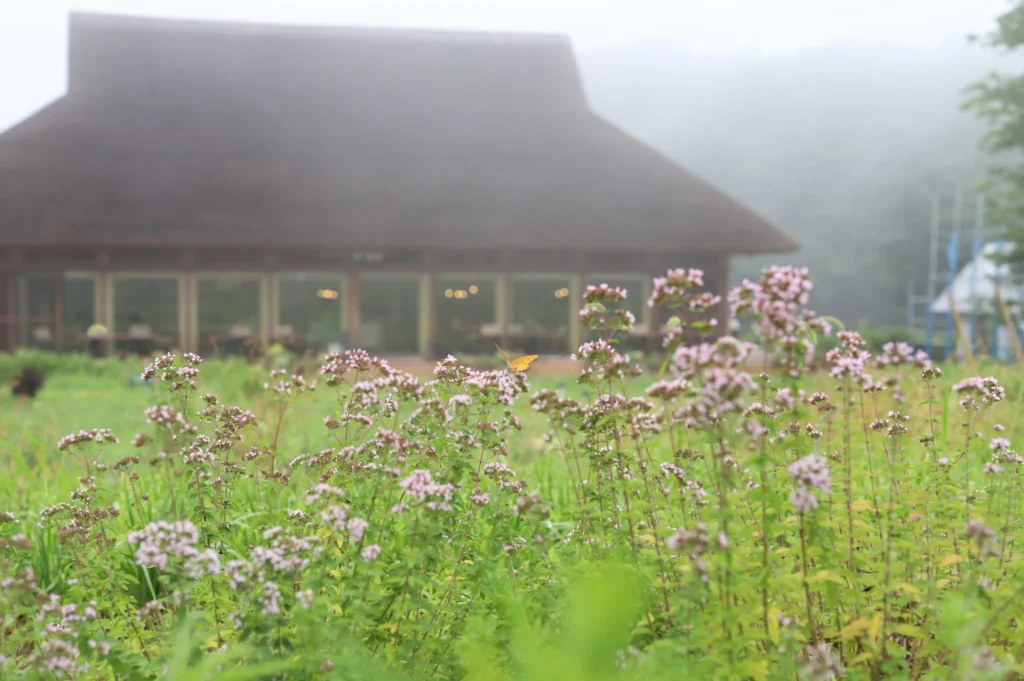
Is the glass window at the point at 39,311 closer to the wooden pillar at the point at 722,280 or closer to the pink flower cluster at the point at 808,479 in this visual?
the wooden pillar at the point at 722,280

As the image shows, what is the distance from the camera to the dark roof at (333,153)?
1622 cm

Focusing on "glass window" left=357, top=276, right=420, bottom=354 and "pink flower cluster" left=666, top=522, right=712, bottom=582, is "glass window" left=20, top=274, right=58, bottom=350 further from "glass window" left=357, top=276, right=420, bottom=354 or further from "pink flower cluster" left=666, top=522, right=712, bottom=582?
"pink flower cluster" left=666, top=522, right=712, bottom=582

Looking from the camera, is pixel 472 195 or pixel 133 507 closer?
pixel 133 507

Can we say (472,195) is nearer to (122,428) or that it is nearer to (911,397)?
(122,428)

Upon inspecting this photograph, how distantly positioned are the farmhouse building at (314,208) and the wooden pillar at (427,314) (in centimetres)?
6

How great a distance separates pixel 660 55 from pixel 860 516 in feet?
440

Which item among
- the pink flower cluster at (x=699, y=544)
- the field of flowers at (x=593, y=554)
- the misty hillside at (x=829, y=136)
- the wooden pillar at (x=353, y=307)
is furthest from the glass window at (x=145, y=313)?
the misty hillside at (x=829, y=136)

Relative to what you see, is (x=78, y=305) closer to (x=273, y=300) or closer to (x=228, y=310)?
(x=228, y=310)

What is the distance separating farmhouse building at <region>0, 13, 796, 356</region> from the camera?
53.6ft

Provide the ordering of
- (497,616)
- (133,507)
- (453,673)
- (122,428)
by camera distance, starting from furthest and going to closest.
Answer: (122,428) < (133,507) < (497,616) < (453,673)

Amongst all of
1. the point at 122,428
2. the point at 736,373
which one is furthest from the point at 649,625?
the point at 122,428

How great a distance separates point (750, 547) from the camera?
2.89m

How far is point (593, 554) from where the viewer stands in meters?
2.71

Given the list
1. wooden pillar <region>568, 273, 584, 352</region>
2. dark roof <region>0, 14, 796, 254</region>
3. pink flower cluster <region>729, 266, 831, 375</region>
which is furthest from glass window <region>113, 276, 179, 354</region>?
pink flower cluster <region>729, 266, 831, 375</region>
